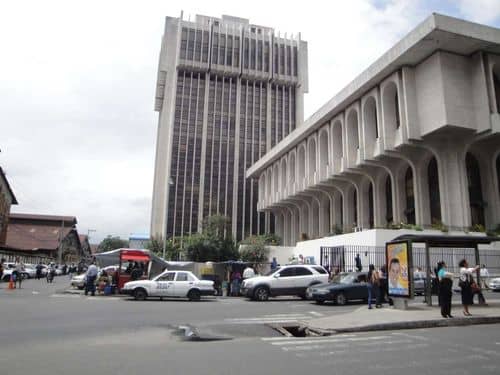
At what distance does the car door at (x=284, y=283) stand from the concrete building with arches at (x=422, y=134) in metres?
11.6

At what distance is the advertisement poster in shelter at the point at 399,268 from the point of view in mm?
13688

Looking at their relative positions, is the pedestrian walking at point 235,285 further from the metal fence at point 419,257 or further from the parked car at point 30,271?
the parked car at point 30,271

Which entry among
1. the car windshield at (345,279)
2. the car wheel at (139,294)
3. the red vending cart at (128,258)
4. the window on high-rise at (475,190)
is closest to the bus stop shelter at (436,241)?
the car windshield at (345,279)

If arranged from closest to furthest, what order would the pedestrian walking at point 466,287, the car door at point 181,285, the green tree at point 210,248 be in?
the pedestrian walking at point 466,287, the car door at point 181,285, the green tree at point 210,248

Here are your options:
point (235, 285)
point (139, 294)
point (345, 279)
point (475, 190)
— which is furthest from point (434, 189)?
point (139, 294)

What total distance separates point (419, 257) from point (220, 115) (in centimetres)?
6397

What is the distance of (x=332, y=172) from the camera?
37938 mm

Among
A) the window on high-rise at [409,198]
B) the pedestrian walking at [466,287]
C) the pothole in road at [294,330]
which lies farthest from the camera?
the window on high-rise at [409,198]

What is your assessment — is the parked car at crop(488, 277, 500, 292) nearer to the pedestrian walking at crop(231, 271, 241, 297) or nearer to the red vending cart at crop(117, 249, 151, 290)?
the pedestrian walking at crop(231, 271, 241, 297)

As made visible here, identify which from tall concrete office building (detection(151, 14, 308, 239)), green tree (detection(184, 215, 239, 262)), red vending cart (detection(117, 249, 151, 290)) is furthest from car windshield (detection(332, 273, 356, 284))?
tall concrete office building (detection(151, 14, 308, 239))

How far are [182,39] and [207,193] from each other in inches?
Result: 1216

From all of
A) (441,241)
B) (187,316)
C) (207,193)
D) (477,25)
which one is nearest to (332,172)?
(477,25)

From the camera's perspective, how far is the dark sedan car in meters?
16.7

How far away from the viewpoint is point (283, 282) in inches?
757
